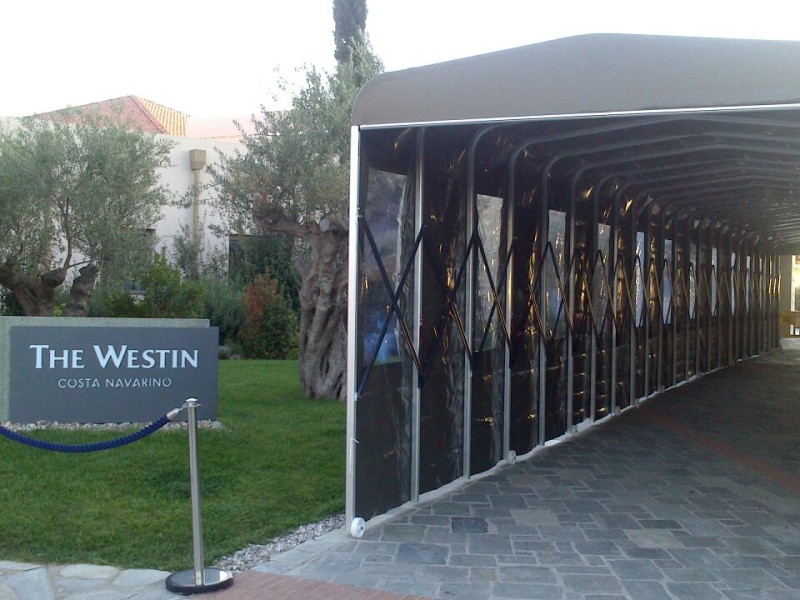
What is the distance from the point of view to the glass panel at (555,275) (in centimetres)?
941

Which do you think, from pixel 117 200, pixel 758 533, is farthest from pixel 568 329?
pixel 117 200

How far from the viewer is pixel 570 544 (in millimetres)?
6070

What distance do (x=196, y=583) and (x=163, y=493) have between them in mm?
1936

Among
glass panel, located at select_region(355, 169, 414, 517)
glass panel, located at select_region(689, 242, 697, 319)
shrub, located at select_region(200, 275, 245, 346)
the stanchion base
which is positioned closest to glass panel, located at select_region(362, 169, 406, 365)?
glass panel, located at select_region(355, 169, 414, 517)

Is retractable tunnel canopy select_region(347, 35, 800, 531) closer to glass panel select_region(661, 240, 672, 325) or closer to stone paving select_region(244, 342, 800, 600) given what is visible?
stone paving select_region(244, 342, 800, 600)

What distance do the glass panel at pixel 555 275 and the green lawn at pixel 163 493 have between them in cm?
254

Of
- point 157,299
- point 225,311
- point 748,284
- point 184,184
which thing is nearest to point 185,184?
point 184,184

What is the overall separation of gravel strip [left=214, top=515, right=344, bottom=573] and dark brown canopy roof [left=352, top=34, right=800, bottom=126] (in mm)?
2863

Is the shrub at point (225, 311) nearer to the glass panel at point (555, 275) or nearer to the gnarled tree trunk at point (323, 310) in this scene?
the gnarled tree trunk at point (323, 310)

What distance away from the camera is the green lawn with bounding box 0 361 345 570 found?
5910 millimetres

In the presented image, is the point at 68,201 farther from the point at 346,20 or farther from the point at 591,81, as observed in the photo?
the point at 346,20

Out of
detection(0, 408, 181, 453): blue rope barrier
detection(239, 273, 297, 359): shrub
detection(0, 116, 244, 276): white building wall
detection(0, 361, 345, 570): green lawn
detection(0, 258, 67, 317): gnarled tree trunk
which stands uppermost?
detection(0, 116, 244, 276): white building wall


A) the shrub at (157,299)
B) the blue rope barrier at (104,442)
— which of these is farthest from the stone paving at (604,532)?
the shrub at (157,299)

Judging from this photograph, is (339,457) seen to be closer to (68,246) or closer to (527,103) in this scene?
(527,103)
